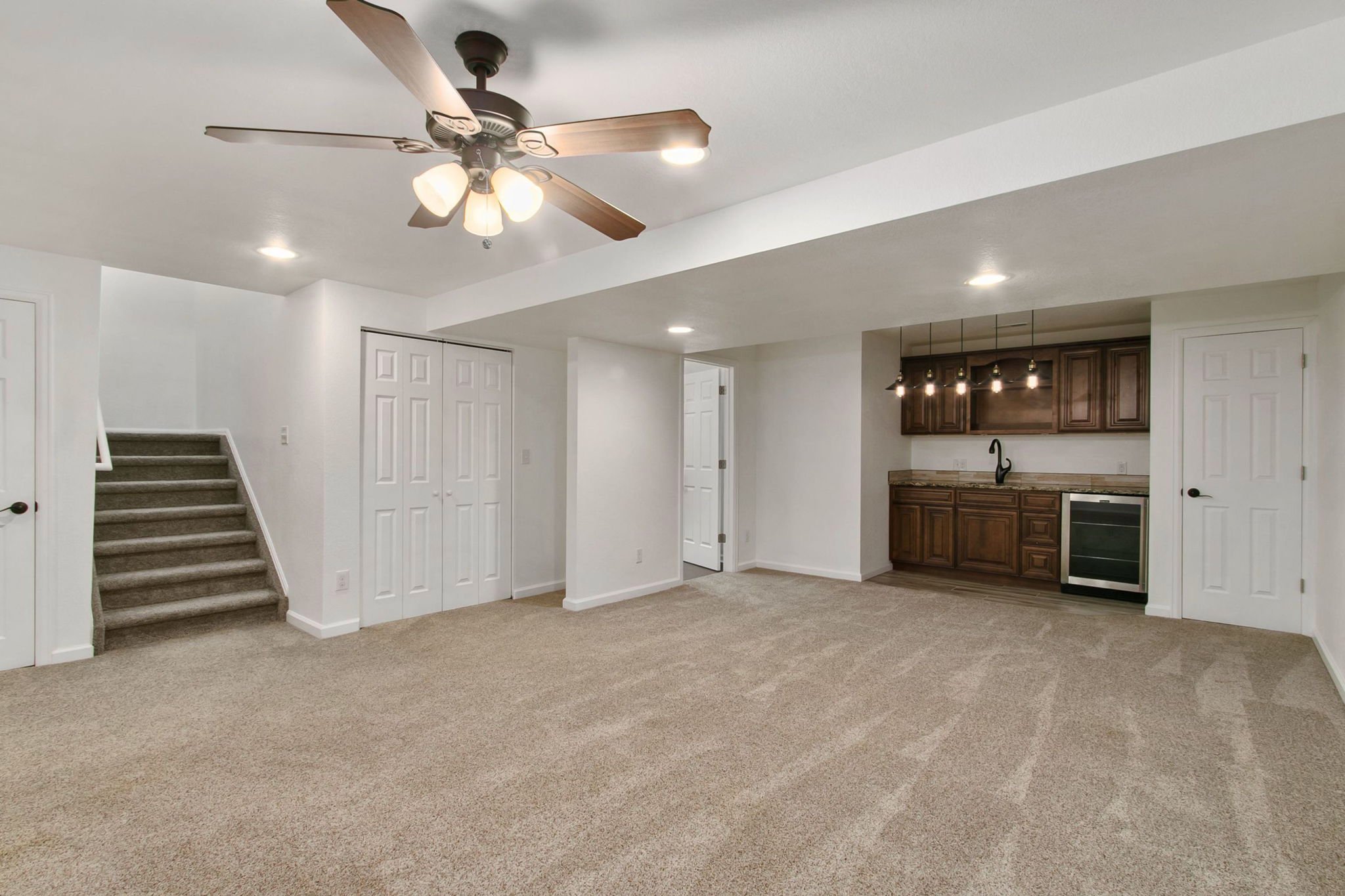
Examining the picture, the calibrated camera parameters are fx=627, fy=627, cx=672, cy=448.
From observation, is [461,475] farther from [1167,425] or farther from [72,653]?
[1167,425]

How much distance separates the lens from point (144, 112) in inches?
78.1

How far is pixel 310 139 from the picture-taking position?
5.01 feet

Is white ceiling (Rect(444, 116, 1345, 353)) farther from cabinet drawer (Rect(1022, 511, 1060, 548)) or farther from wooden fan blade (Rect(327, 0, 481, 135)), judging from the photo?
cabinet drawer (Rect(1022, 511, 1060, 548))

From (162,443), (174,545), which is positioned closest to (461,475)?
(174,545)

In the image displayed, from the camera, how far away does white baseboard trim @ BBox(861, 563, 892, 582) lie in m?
5.77

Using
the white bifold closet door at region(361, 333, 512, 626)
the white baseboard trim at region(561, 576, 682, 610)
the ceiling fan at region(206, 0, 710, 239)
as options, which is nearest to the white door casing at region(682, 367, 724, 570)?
the white baseboard trim at region(561, 576, 682, 610)

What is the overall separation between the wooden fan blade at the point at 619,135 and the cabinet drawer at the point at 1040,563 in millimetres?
5347

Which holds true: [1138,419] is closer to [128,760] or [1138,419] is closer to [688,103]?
[688,103]

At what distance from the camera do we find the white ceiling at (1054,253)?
6.18 ft

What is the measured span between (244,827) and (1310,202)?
3.98m

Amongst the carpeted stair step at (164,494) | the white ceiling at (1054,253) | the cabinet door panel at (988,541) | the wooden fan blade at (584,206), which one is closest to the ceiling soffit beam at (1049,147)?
the white ceiling at (1054,253)

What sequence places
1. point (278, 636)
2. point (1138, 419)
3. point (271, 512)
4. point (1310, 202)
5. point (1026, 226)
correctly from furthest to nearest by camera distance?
point (1138, 419), point (271, 512), point (278, 636), point (1026, 226), point (1310, 202)

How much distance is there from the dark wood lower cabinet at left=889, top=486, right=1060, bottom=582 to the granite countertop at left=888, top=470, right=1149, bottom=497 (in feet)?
0.21

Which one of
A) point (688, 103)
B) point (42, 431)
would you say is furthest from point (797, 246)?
point (42, 431)
